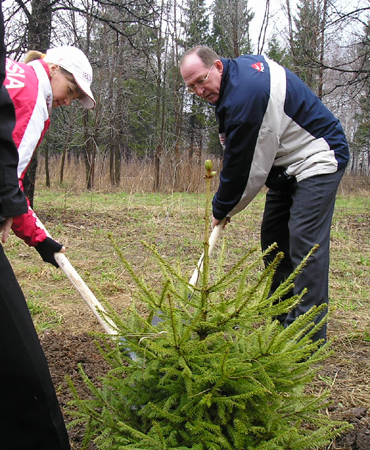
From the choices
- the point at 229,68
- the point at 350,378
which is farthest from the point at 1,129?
the point at 350,378

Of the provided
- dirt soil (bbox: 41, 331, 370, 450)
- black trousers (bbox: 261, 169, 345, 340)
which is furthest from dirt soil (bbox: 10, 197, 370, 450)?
black trousers (bbox: 261, 169, 345, 340)

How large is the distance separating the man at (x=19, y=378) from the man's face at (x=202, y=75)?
165cm

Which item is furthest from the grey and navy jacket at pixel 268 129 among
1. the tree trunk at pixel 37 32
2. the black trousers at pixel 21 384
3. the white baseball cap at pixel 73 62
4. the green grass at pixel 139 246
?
the tree trunk at pixel 37 32

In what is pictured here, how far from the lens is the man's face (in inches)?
104

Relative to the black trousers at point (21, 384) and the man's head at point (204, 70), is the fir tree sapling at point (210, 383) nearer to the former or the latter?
the black trousers at point (21, 384)

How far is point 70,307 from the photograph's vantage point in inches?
142

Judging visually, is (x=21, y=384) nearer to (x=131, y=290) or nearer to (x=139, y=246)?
(x=131, y=290)

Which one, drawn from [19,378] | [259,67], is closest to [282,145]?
[259,67]

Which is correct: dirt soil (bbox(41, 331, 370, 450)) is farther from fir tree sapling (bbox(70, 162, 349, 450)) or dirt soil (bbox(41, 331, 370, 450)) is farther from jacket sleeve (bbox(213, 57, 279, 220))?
jacket sleeve (bbox(213, 57, 279, 220))

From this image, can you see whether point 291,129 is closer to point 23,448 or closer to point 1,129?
point 1,129

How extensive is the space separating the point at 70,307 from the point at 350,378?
2.40 metres

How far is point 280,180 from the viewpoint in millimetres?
2725

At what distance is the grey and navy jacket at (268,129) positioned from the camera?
2.47 meters

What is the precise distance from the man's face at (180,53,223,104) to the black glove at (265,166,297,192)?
0.68 meters
